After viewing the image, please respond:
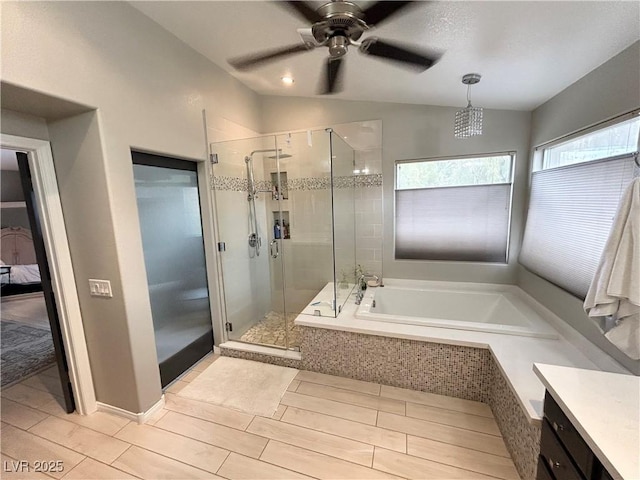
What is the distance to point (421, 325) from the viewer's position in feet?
7.85

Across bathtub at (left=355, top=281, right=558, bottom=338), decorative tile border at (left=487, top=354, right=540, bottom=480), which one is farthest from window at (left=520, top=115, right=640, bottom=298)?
decorative tile border at (left=487, top=354, right=540, bottom=480)

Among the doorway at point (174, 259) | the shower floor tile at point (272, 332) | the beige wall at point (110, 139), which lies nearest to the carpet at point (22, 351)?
the beige wall at point (110, 139)

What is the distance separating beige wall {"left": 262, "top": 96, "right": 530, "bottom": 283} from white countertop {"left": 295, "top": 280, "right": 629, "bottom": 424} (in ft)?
3.14

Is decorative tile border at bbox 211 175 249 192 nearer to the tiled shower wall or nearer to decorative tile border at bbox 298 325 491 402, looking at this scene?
the tiled shower wall

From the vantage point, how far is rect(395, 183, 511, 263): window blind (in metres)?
3.04

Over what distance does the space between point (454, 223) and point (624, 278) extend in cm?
185

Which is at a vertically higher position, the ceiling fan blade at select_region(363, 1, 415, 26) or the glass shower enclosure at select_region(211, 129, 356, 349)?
the ceiling fan blade at select_region(363, 1, 415, 26)

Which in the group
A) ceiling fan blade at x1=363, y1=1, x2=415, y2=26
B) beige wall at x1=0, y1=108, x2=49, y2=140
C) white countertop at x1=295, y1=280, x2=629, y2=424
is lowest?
white countertop at x1=295, y1=280, x2=629, y2=424

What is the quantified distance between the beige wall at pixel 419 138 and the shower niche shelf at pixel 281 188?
76 centimetres

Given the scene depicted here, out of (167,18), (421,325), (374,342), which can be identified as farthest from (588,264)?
(167,18)

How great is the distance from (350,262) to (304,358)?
134 centimetres

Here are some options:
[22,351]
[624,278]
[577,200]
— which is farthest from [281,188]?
[22,351]

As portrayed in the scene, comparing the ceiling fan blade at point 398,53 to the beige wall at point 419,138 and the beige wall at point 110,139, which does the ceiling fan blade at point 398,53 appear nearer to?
the beige wall at point 419,138

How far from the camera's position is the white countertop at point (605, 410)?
0.83 meters
